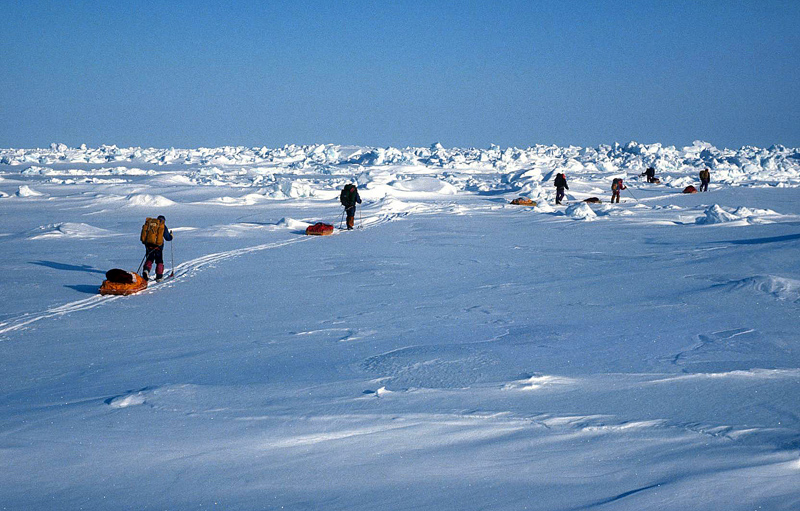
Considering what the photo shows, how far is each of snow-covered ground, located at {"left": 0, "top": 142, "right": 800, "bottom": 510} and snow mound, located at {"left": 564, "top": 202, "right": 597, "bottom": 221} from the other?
640cm

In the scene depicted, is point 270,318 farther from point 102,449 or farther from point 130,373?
point 102,449

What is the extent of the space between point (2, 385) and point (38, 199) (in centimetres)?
2610

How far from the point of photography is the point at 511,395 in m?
4.65

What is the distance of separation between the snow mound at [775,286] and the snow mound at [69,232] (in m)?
13.9

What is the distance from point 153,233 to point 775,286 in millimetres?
8328

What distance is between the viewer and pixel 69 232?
16.2 metres

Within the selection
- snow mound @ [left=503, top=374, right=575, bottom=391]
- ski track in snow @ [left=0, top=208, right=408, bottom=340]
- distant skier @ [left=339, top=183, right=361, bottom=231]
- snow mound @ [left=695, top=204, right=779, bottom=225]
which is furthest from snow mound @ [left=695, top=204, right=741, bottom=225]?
snow mound @ [left=503, top=374, right=575, bottom=391]

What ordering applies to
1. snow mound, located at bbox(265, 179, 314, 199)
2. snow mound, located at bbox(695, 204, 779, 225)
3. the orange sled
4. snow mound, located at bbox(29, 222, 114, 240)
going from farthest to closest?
snow mound, located at bbox(265, 179, 314, 199) → snow mound, located at bbox(695, 204, 779, 225) → snow mound, located at bbox(29, 222, 114, 240) → the orange sled

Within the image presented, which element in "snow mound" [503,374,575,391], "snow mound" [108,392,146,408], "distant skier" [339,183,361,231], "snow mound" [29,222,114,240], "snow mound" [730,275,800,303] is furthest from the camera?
"distant skier" [339,183,361,231]

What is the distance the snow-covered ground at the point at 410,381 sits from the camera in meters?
3.43

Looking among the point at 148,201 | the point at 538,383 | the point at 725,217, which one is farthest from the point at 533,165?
the point at 538,383

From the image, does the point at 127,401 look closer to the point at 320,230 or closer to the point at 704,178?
the point at 320,230

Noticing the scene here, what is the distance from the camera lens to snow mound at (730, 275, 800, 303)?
7.56 metres

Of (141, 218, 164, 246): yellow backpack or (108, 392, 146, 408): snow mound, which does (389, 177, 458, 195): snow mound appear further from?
(108, 392, 146, 408): snow mound
